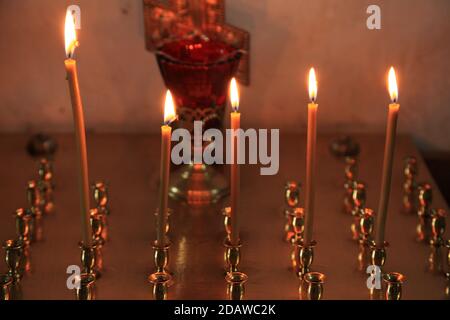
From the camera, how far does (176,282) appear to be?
0.83 m

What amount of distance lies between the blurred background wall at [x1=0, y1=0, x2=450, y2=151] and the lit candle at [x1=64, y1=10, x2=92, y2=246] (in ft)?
1.30

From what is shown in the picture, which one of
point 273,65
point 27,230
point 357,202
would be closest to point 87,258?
point 27,230

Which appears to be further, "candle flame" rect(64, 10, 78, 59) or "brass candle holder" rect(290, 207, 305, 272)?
"brass candle holder" rect(290, 207, 305, 272)

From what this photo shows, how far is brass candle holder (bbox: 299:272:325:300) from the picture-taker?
2.65ft

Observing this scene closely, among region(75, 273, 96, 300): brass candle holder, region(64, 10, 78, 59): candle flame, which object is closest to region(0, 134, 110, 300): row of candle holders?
region(75, 273, 96, 300): brass candle holder

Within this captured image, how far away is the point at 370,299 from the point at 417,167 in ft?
1.09

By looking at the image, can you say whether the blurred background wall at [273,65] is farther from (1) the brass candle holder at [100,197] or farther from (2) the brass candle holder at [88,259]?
(2) the brass candle holder at [88,259]

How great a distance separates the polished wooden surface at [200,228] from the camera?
2.72 ft

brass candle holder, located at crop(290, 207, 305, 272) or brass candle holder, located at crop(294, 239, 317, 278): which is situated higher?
brass candle holder, located at crop(290, 207, 305, 272)

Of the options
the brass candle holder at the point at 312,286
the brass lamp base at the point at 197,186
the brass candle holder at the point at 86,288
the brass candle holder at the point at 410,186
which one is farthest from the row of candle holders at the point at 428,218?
the brass candle holder at the point at 86,288

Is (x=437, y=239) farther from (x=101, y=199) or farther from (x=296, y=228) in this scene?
(x=101, y=199)

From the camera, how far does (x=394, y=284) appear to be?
0.82 meters

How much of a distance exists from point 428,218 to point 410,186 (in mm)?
79

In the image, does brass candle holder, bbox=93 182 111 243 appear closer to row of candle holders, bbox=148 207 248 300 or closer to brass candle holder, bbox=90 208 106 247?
brass candle holder, bbox=90 208 106 247
